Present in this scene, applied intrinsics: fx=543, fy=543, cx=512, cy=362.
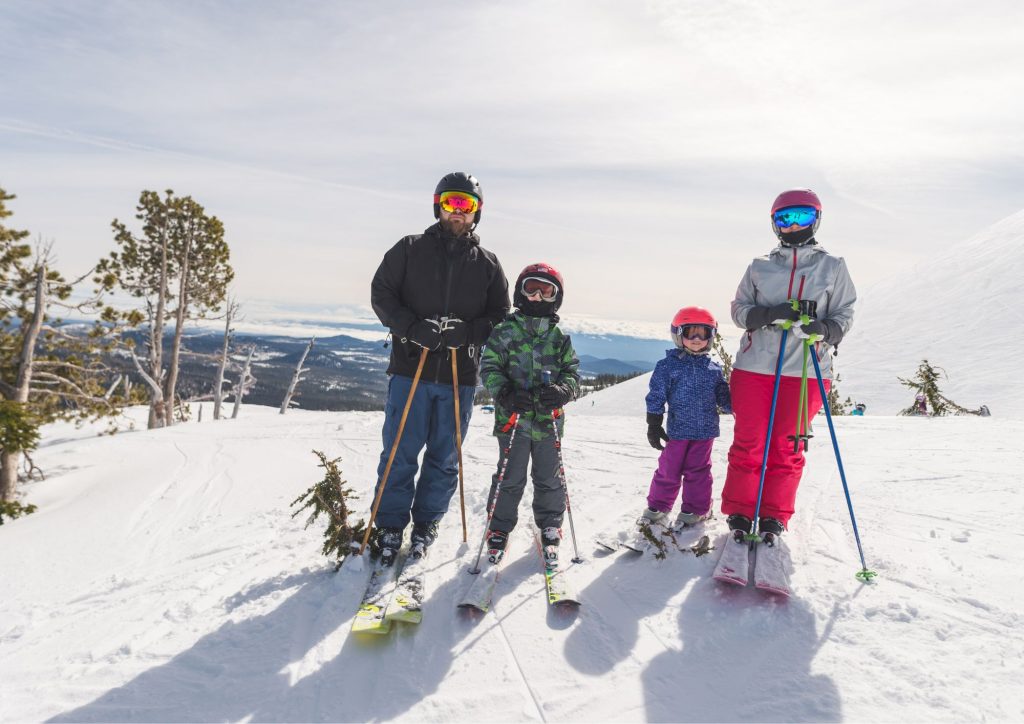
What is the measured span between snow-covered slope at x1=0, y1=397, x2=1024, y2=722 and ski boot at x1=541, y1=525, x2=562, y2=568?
19 cm

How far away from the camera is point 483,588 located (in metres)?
3.66

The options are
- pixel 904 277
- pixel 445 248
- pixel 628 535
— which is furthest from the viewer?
pixel 904 277

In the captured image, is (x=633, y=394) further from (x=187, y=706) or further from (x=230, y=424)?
(x=187, y=706)

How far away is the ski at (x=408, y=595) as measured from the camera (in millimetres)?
3350

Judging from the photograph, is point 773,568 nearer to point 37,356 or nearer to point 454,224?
point 454,224

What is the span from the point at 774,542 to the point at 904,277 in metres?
45.9

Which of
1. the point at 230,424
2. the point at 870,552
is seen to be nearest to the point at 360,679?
the point at 870,552

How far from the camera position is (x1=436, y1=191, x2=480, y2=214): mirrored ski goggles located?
4199 mm

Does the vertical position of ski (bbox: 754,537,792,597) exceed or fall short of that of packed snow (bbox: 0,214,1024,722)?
it exceeds it

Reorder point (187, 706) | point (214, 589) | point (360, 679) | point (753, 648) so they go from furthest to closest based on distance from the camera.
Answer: point (214, 589)
point (753, 648)
point (360, 679)
point (187, 706)

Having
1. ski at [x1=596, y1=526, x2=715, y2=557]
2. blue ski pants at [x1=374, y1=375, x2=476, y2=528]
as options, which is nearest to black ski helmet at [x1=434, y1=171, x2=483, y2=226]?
blue ski pants at [x1=374, y1=375, x2=476, y2=528]

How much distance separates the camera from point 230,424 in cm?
1579

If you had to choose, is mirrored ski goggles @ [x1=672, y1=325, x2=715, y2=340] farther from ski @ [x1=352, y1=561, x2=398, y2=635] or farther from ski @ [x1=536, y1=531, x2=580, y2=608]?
ski @ [x1=352, y1=561, x2=398, y2=635]

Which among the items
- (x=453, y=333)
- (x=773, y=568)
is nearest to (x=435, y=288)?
(x=453, y=333)
